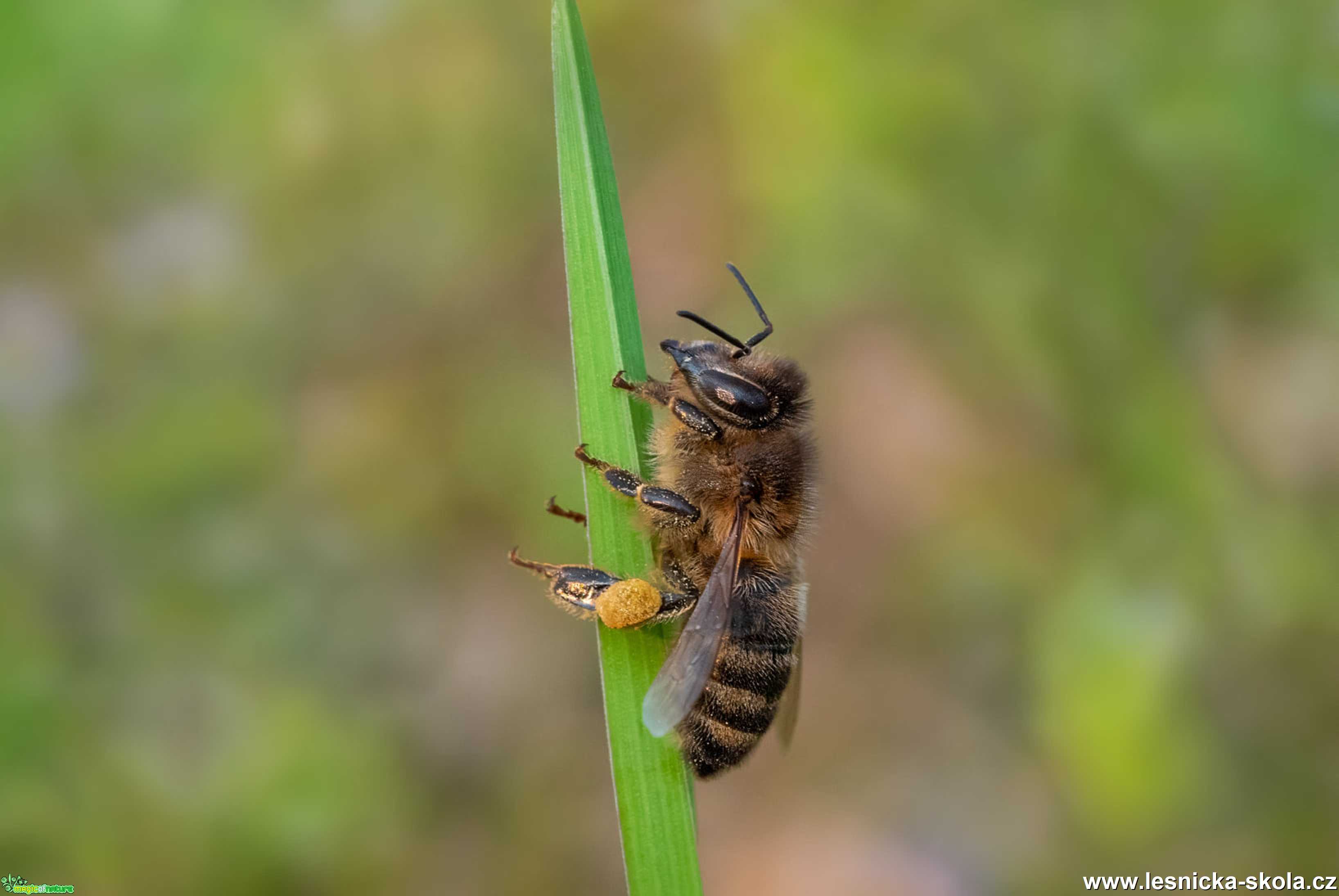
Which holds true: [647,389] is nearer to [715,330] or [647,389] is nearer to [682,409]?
[682,409]

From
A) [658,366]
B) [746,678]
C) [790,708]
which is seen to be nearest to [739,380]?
[746,678]

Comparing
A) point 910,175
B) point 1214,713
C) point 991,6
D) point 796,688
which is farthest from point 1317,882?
point 991,6

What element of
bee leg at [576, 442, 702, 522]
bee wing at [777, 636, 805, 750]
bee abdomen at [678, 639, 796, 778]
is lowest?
bee wing at [777, 636, 805, 750]

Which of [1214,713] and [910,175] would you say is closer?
[1214,713]

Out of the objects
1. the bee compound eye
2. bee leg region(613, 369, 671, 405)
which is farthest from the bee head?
bee leg region(613, 369, 671, 405)

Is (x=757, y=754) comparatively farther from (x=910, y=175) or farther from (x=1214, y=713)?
(x=910, y=175)

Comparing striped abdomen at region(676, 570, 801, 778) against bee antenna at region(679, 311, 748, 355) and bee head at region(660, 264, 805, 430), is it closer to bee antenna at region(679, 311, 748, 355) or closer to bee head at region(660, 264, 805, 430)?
bee head at region(660, 264, 805, 430)
